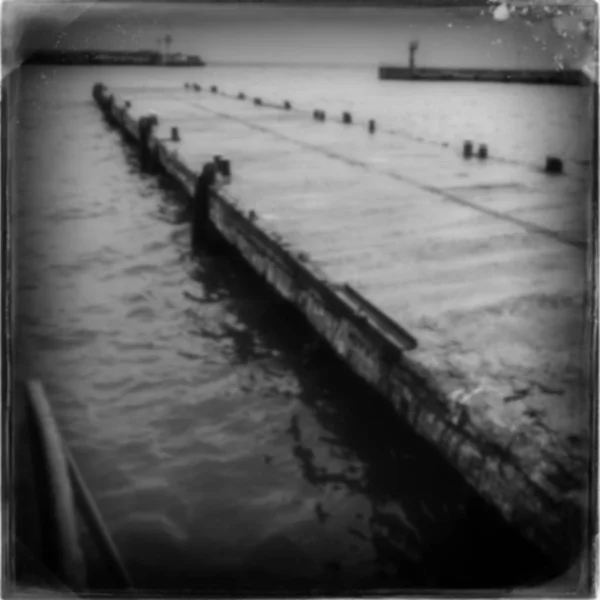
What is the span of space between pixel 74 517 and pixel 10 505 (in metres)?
0.41

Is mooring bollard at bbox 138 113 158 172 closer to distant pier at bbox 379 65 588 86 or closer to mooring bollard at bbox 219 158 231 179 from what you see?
mooring bollard at bbox 219 158 231 179

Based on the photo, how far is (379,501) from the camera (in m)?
3.36

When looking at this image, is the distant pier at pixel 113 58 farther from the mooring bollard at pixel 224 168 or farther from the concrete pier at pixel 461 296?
the mooring bollard at pixel 224 168

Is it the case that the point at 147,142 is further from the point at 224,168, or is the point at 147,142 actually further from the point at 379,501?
the point at 379,501

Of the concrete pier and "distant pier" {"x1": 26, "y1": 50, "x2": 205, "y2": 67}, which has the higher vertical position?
"distant pier" {"x1": 26, "y1": 50, "x2": 205, "y2": 67}

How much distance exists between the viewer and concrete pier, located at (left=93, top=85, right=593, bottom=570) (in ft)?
8.86

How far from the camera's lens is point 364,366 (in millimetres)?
3432

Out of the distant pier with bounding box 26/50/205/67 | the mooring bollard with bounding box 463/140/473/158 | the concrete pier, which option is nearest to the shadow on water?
the concrete pier

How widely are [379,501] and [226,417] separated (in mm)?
981

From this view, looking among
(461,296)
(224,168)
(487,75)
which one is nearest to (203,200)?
(224,168)

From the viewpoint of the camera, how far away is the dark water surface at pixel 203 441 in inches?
118

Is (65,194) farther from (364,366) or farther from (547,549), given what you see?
(547,549)

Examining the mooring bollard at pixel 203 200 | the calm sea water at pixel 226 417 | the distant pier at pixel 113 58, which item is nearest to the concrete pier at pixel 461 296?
the mooring bollard at pixel 203 200

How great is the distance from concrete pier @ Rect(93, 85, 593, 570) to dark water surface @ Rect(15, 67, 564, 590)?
16.2 inches
